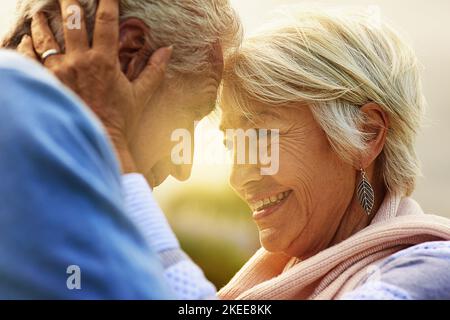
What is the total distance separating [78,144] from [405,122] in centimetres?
143

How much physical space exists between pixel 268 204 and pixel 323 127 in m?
0.26

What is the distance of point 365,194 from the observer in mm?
2102

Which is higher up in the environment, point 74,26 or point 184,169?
point 74,26

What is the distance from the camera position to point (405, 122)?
7.03 ft

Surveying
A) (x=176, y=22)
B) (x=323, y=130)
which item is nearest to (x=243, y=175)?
(x=323, y=130)

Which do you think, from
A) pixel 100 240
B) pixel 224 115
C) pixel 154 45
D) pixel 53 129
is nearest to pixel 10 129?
pixel 53 129

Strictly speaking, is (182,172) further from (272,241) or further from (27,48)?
(27,48)

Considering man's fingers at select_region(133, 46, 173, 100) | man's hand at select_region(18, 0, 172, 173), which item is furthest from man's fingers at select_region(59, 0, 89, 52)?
man's fingers at select_region(133, 46, 173, 100)

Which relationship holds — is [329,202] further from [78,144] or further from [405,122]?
[78,144]

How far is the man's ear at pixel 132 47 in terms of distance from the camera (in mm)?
1612

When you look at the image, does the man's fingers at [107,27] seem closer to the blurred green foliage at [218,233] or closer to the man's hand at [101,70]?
the man's hand at [101,70]

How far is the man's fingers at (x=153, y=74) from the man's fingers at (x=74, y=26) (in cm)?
14

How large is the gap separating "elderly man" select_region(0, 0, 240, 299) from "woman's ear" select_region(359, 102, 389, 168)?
42 centimetres

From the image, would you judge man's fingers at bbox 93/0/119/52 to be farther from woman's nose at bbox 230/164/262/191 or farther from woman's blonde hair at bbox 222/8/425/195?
woman's nose at bbox 230/164/262/191
